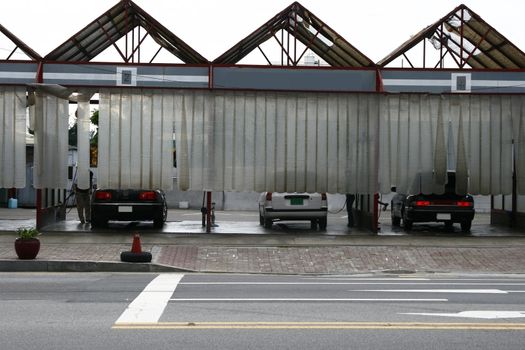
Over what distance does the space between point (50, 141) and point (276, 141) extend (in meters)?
5.41

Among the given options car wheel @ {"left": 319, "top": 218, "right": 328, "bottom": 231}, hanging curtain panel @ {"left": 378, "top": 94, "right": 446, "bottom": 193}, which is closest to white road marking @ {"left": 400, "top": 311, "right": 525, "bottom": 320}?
hanging curtain panel @ {"left": 378, "top": 94, "right": 446, "bottom": 193}

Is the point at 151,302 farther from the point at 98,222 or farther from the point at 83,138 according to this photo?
the point at 98,222

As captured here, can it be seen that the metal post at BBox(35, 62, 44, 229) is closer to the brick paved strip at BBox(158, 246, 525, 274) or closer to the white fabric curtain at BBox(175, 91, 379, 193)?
the white fabric curtain at BBox(175, 91, 379, 193)

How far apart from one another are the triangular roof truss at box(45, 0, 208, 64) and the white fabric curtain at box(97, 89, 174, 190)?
2013mm

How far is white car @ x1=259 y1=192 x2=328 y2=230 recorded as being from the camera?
20.1 metres

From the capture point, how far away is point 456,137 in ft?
64.7

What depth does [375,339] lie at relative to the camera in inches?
301

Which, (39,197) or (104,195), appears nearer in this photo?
(39,197)

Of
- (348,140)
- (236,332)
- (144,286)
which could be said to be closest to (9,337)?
(236,332)

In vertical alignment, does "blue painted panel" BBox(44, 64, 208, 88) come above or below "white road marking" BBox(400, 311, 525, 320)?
above

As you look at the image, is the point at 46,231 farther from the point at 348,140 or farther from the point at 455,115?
the point at 455,115

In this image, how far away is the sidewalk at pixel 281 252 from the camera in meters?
15.3

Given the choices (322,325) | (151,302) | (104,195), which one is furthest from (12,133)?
(322,325)

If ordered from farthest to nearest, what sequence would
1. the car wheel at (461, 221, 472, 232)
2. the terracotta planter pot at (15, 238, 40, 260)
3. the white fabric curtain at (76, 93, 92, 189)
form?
1. the car wheel at (461, 221, 472, 232)
2. the white fabric curtain at (76, 93, 92, 189)
3. the terracotta planter pot at (15, 238, 40, 260)
